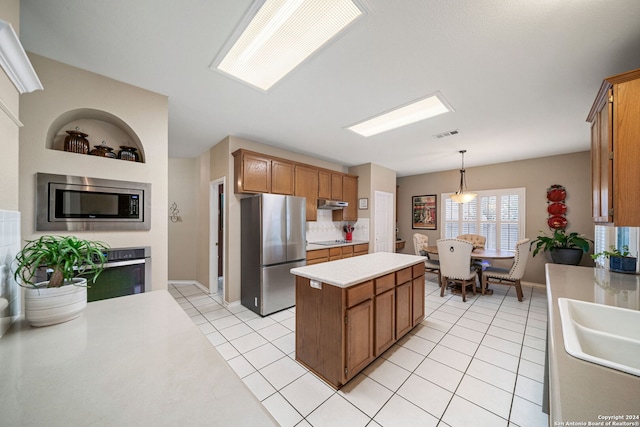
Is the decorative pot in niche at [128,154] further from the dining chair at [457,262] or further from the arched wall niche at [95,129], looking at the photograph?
the dining chair at [457,262]

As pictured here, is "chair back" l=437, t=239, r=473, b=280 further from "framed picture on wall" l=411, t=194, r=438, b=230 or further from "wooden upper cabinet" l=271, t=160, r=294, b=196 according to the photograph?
"wooden upper cabinet" l=271, t=160, r=294, b=196

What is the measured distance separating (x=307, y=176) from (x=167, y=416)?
12.9ft

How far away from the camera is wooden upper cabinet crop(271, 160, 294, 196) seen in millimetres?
3797

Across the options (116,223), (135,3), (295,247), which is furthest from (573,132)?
(116,223)

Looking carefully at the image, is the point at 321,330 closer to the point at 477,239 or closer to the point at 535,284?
the point at 477,239

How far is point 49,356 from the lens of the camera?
804mm

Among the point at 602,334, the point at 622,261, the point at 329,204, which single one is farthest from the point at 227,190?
the point at 622,261

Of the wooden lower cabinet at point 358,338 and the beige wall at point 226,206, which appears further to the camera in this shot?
the beige wall at point 226,206

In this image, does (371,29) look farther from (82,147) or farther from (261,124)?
(82,147)

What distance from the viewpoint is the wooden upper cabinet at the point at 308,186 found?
13.7ft

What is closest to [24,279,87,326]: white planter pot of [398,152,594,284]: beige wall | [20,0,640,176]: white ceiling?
[20,0,640,176]: white ceiling

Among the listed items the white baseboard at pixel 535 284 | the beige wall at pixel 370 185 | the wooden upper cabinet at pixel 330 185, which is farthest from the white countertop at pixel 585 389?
the white baseboard at pixel 535 284

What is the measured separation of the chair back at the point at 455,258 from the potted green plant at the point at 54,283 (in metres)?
4.19

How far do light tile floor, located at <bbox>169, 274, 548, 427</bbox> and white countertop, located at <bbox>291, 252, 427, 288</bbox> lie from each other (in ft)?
2.78
